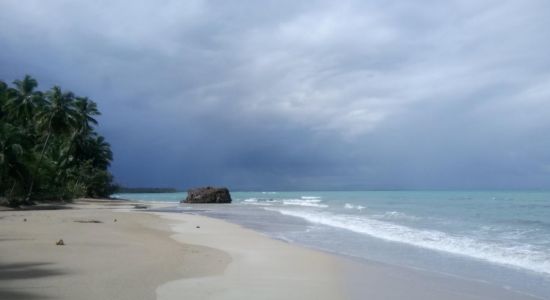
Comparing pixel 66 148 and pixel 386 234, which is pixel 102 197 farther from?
pixel 386 234

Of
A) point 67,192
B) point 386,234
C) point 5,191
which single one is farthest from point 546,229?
point 67,192

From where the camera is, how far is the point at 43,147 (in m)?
48.5

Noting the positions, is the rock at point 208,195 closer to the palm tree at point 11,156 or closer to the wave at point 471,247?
the palm tree at point 11,156

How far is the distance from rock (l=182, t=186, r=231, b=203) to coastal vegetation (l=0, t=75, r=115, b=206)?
15.0 metres

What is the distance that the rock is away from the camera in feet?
227

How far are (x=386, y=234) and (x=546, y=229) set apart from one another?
8659mm

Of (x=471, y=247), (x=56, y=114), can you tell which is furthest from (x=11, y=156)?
(x=471, y=247)

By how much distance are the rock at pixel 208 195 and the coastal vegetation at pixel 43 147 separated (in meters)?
15.0

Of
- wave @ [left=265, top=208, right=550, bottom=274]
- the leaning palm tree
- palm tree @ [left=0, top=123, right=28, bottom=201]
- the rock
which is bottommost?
wave @ [left=265, top=208, right=550, bottom=274]

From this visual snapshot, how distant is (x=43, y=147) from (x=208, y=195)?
26.5 meters

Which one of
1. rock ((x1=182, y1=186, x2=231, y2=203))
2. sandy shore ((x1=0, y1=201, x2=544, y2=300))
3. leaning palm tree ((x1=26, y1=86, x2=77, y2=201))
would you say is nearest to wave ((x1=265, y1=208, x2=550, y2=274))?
sandy shore ((x1=0, y1=201, x2=544, y2=300))

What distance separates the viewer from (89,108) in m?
64.1

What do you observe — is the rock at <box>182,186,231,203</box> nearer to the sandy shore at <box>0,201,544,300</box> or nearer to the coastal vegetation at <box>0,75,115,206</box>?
the coastal vegetation at <box>0,75,115,206</box>

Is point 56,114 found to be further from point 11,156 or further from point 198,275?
point 198,275
